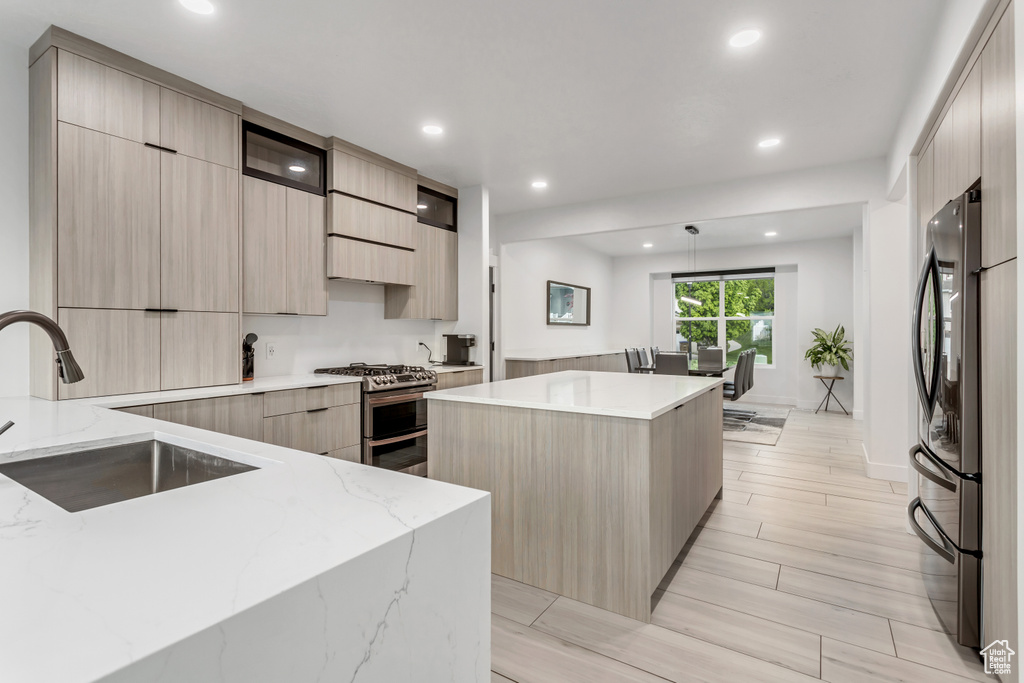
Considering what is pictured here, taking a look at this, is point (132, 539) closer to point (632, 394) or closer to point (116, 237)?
point (632, 394)

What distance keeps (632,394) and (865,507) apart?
2.01 meters

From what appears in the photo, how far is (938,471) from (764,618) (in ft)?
2.90

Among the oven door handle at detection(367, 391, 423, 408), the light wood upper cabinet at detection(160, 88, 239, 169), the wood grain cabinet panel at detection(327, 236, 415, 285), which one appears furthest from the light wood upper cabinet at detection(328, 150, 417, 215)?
the oven door handle at detection(367, 391, 423, 408)

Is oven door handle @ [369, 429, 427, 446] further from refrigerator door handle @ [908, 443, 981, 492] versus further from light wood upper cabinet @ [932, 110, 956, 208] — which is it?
light wood upper cabinet @ [932, 110, 956, 208]

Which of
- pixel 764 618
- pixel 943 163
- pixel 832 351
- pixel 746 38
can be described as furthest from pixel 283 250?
pixel 832 351

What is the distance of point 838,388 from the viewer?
23.2 feet

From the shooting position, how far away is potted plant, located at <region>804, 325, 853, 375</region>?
6820 millimetres

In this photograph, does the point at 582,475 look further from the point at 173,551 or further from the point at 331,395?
the point at 331,395

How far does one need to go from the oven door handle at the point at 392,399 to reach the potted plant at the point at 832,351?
5.86 meters

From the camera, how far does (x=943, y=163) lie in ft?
7.22

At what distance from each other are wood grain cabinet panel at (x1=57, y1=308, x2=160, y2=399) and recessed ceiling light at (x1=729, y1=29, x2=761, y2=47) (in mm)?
3187

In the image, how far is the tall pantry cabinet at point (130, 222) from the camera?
7.53 ft

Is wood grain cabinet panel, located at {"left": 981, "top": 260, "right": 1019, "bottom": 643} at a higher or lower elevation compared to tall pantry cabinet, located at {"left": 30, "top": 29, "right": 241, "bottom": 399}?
lower

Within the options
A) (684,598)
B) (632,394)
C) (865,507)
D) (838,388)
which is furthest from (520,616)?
(838,388)
